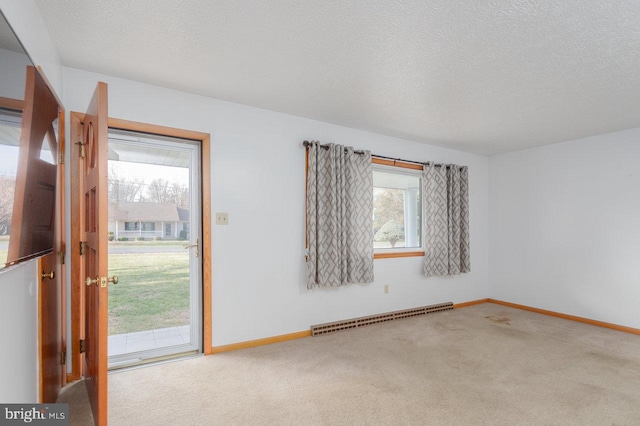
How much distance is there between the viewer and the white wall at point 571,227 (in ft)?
12.6

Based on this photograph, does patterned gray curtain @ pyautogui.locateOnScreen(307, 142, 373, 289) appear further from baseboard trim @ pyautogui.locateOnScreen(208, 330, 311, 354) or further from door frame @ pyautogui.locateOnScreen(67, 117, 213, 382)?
door frame @ pyautogui.locateOnScreen(67, 117, 213, 382)

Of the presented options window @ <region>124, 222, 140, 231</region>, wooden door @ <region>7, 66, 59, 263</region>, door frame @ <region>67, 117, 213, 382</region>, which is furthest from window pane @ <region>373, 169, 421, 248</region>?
wooden door @ <region>7, 66, 59, 263</region>

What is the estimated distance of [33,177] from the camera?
1.48 m

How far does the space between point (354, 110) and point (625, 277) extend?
12.4ft

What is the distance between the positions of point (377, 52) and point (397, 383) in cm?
243

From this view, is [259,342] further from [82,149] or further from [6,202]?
[6,202]

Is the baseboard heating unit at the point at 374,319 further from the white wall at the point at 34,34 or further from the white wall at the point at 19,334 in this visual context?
the white wall at the point at 34,34

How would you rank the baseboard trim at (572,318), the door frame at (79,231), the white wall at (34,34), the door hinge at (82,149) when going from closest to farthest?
1. the white wall at (34,34)
2. the door hinge at (82,149)
3. the door frame at (79,231)
4. the baseboard trim at (572,318)

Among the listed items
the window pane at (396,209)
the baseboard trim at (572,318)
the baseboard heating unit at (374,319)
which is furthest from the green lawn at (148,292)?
the baseboard trim at (572,318)

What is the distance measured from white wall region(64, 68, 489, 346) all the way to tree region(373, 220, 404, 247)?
73cm

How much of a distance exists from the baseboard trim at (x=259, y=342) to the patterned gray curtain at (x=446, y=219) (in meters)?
2.04

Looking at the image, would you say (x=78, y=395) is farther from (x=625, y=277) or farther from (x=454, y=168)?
(x=625, y=277)

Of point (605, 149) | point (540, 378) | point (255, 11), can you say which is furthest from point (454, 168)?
point (255, 11)

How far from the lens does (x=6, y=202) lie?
1.16 meters
